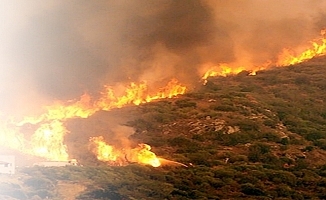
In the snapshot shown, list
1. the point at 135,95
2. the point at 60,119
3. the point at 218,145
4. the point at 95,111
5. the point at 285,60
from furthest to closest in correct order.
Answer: the point at 285,60 < the point at 135,95 < the point at 95,111 < the point at 60,119 < the point at 218,145

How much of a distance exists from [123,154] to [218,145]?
326 inches

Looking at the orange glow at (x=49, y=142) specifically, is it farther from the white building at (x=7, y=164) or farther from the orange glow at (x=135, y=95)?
the orange glow at (x=135, y=95)

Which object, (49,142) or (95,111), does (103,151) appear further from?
(95,111)

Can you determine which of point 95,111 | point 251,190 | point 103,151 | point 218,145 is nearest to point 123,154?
point 103,151

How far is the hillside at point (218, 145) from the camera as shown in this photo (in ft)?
138

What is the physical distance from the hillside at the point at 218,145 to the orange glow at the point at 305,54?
4.65 feet

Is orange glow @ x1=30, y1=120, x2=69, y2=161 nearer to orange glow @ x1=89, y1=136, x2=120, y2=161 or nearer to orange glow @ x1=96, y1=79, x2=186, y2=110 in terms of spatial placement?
orange glow @ x1=89, y1=136, x2=120, y2=161

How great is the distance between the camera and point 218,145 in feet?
167

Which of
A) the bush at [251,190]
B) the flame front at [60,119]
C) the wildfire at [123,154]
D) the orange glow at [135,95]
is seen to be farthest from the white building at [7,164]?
the bush at [251,190]

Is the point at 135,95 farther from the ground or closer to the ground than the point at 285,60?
closer to the ground

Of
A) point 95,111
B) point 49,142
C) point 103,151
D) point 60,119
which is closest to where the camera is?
point 103,151

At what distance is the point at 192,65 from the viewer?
208ft

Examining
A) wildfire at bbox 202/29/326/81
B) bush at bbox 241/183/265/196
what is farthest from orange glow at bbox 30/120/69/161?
wildfire at bbox 202/29/326/81

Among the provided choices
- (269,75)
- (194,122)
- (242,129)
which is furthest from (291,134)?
(269,75)
